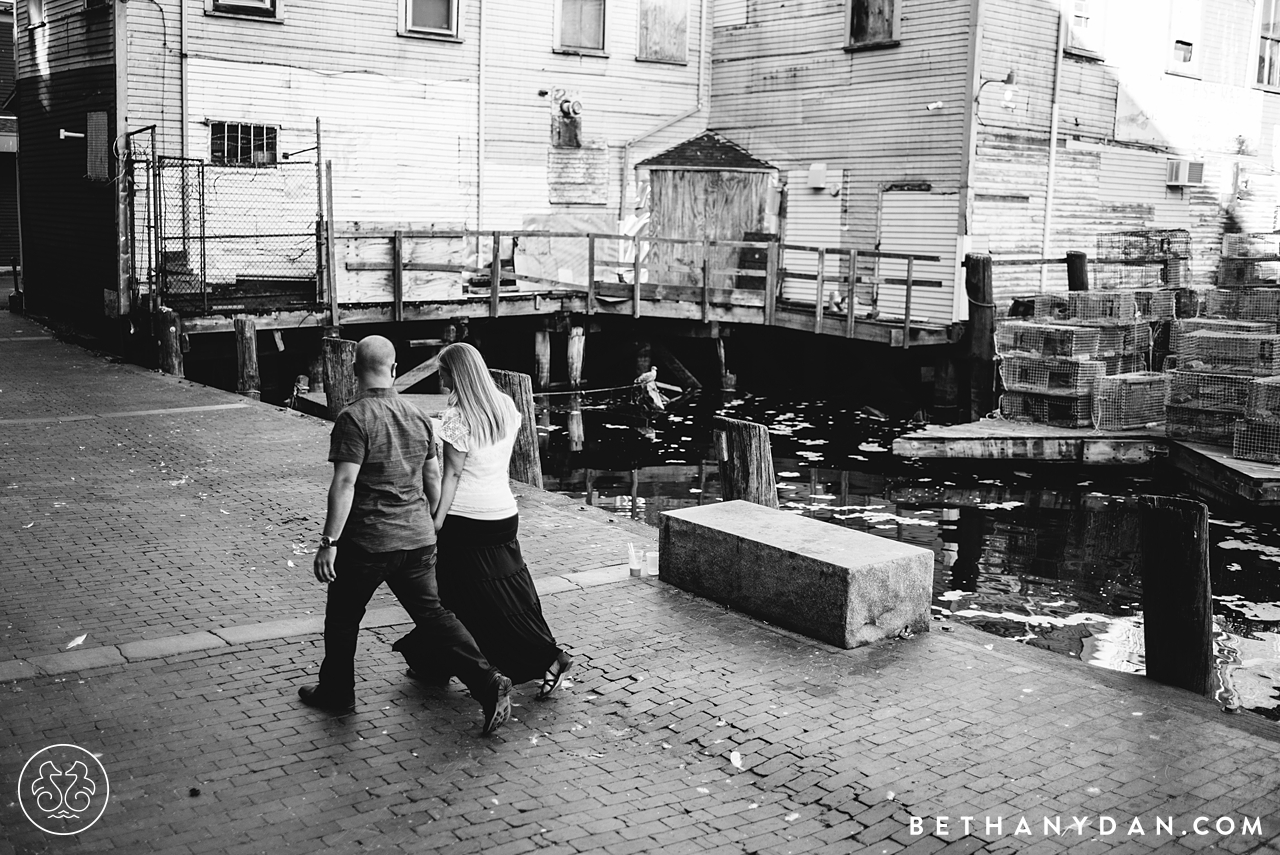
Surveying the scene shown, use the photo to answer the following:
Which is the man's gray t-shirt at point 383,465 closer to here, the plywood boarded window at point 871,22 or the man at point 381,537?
the man at point 381,537

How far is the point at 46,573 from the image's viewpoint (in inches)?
324

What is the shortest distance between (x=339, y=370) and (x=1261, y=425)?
1097 cm

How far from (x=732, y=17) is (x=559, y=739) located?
24.0 meters

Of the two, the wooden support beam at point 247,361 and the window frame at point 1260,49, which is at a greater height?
the window frame at point 1260,49

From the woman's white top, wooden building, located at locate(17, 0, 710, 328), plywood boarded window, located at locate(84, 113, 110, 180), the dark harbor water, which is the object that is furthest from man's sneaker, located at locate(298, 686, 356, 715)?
plywood boarded window, located at locate(84, 113, 110, 180)

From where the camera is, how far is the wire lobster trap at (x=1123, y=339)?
17.9 metres

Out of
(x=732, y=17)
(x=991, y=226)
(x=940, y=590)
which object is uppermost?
(x=732, y=17)

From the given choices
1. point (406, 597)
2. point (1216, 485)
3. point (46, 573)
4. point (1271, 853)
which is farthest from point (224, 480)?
point (1216, 485)

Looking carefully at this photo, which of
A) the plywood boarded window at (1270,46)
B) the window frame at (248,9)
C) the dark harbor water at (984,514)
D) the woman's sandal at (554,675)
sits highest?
the plywood boarded window at (1270,46)

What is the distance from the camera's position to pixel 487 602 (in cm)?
625

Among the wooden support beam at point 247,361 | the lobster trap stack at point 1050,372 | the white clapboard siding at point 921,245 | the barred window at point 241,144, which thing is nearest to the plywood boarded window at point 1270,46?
the white clapboard siding at point 921,245

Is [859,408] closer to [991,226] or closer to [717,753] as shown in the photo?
[991,226]

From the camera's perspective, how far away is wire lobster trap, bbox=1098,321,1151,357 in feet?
58.8

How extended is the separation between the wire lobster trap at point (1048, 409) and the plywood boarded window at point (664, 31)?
1256 centimetres
